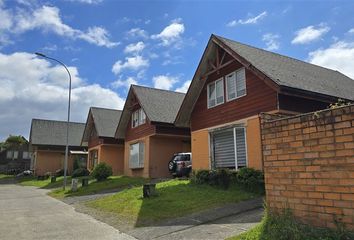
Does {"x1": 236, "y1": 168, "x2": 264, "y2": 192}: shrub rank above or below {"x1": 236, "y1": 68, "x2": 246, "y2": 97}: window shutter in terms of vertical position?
below

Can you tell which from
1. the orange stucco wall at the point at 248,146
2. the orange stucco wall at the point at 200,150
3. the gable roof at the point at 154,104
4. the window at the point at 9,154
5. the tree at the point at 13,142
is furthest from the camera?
the window at the point at 9,154

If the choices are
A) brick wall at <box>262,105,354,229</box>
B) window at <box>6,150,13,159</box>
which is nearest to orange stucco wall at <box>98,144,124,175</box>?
brick wall at <box>262,105,354,229</box>

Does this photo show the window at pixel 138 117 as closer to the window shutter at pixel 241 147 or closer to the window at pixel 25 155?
the window shutter at pixel 241 147

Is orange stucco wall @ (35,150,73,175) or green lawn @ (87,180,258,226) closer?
green lawn @ (87,180,258,226)

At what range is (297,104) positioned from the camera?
47.8 feet

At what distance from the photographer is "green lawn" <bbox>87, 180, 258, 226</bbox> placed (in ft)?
37.5

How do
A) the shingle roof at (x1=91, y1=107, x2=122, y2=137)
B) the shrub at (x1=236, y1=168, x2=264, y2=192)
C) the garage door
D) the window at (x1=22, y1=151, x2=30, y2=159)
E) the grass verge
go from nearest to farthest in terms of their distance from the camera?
the grass verge, the shrub at (x1=236, y1=168, x2=264, y2=192), the garage door, the shingle roof at (x1=91, y1=107, x2=122, y2=137), the window at (x1=22, y1=151, x2=30, y2=159)

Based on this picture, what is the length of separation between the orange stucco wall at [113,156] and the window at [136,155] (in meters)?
5.11

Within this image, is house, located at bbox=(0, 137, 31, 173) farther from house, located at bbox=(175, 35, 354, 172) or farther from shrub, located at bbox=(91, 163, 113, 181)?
house, located at bbox=(175, 35, 354, 172)

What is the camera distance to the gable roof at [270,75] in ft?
46.4

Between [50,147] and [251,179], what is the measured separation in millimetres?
39233

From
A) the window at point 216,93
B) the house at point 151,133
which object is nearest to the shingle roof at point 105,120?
the house at point 151,133

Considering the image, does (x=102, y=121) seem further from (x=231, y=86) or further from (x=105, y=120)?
(x=231, y=86)

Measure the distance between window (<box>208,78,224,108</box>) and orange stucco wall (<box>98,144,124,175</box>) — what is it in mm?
17099
